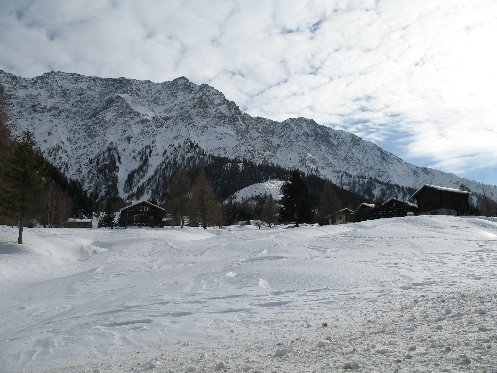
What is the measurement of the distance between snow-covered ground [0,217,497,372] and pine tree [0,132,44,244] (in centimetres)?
868

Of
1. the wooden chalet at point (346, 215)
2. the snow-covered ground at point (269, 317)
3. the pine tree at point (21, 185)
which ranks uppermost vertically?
the pine tree at point (21, 185)

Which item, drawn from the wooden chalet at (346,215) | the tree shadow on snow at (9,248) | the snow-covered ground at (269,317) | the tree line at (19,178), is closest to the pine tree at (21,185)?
the tree line at (19,178)

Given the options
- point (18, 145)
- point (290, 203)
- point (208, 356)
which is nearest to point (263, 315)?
point (208, 356)

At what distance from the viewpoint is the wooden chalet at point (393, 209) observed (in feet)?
257

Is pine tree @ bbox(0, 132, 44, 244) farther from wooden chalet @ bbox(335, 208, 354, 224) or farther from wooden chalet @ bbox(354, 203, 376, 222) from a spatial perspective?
wooden chalet @ bbox(335, 208, 354, 224)

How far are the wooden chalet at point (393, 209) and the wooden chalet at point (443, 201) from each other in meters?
4.24

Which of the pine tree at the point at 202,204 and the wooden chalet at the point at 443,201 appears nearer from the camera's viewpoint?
the pine tree at the point at 202,204

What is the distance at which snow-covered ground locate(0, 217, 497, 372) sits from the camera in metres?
6.14

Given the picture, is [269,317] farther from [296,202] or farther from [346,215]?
[346,215]

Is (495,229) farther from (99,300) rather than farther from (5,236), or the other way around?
(5,236)

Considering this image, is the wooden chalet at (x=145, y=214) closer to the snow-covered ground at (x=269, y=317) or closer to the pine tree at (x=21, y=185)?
the pine tree at (x=21, y=185)

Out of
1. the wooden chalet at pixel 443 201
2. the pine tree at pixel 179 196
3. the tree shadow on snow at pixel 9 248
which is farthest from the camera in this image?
the wooden chalet at pixel 443 201

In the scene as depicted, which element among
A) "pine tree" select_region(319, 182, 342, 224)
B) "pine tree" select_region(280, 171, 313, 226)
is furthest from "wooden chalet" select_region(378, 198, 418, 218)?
"pine tree" select_region(280, 171, 313, 226)

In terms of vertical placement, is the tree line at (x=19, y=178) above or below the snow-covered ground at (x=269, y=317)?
above
